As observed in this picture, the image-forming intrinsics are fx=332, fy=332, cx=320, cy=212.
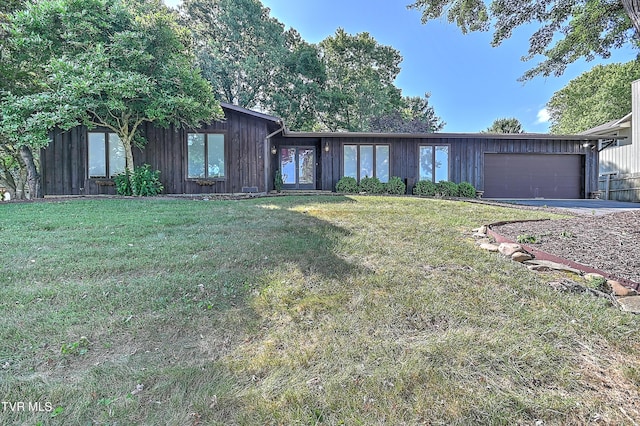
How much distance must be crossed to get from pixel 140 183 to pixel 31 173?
13.5 ft

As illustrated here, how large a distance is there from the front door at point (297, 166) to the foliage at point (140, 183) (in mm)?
4639

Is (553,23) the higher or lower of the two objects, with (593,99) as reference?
lower

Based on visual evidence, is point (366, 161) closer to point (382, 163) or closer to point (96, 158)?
point (382, 163)

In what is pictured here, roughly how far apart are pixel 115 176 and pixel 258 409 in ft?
35.3

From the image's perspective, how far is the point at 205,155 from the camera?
34.9 ft

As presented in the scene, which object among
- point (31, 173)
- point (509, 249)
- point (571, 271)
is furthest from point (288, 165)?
point (571, 271)

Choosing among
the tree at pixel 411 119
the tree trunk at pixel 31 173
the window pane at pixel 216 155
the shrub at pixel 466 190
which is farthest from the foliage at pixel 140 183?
the tree at pixel 411 119

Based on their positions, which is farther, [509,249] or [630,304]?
[509,249]

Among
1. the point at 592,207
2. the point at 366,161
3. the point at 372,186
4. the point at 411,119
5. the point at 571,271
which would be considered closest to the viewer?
the point at 571,271

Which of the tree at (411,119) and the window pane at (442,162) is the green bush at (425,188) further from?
the tree at (411,119)

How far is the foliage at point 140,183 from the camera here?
9453 mm

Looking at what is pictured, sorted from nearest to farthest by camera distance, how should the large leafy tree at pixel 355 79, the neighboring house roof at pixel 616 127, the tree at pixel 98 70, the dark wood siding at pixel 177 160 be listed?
1. the tree at pixel 98 70
2. the dark wood siding at pixel 177 160
3. the neighboring house roof at pixel 616 127
4. the large leafy tree at pixel 355 79

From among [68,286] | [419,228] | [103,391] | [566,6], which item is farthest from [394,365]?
[566,6]

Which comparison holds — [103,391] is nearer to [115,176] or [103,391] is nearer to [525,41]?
[525,41]
